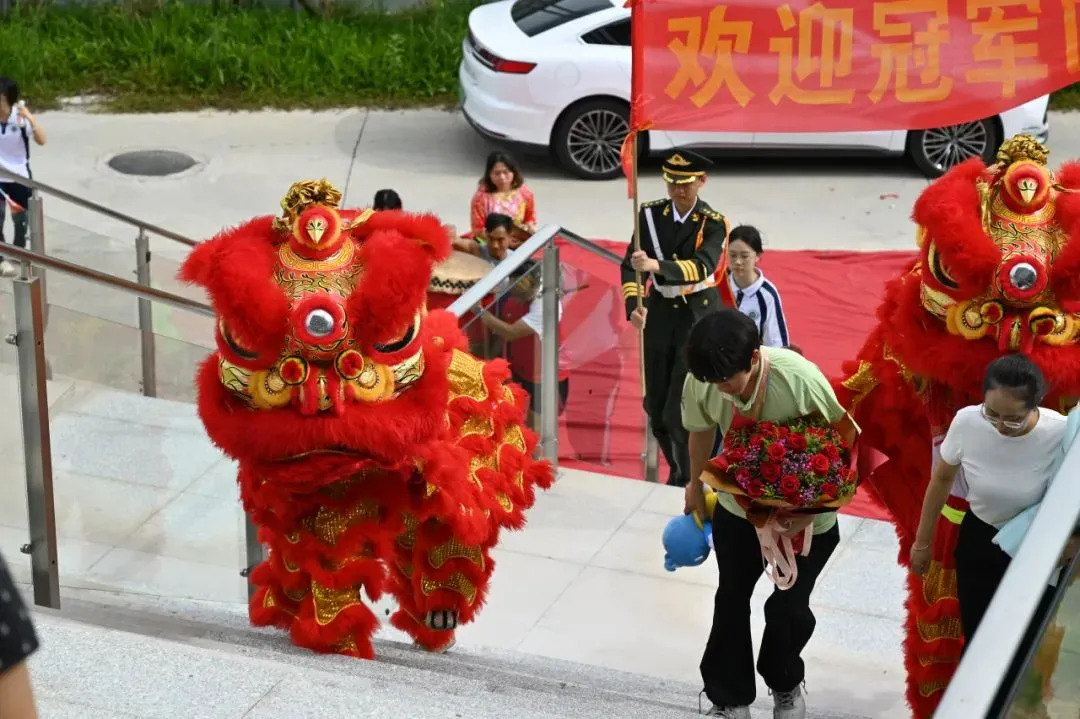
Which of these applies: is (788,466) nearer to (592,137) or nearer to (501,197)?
(501,197)

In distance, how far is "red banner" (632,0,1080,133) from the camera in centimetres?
577

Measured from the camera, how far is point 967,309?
4.98m

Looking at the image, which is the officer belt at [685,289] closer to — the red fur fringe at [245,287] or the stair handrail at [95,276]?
the stair handrail at [95,276]

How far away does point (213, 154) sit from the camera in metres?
13.1

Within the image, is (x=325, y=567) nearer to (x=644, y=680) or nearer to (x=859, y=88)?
(x=644, y=680)

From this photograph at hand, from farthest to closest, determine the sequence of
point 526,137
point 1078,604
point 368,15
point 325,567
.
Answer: point 368,15 → point 526,137 → point 325,567 → point 1078,604

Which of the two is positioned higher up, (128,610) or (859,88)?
(859,88)

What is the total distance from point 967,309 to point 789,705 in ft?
4.38

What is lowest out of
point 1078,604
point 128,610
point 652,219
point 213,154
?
point 213,154

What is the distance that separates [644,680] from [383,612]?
3.97ft

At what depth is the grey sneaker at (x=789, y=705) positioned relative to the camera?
4.88m

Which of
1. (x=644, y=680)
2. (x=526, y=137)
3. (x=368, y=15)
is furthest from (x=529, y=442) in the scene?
(x=368, y=15)

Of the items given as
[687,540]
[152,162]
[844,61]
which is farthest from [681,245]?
[152,162]

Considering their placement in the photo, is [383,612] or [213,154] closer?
[383,612]
